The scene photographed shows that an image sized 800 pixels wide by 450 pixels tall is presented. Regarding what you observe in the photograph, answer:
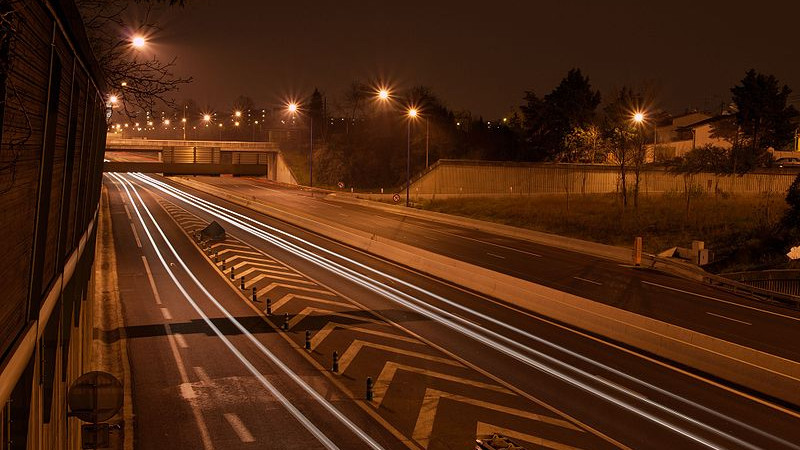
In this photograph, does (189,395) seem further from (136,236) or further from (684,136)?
(684,136)

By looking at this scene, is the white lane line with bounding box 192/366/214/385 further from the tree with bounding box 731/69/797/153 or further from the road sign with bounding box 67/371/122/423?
the tree with bounding box 731/69/797/153

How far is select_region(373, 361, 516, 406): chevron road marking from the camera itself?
1570 cm

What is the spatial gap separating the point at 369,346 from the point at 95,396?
12536mm

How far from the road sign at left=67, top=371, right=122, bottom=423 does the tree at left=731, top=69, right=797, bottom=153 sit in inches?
3257

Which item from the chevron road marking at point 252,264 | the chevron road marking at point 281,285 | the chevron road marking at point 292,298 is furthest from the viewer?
the chevron road marking at point 252,264

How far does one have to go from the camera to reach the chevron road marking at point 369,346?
1791cm

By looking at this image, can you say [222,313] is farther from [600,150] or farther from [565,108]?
[565,108]

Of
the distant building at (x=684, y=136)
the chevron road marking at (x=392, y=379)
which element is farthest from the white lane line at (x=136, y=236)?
the distant building at (x=684, y=136)

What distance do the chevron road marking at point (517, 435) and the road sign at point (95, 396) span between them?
683 centimetres

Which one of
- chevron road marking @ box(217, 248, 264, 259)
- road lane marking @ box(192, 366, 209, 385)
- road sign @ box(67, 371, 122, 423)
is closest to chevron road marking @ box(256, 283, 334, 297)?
chevron road marking @ box(217, 248, 264, 259)

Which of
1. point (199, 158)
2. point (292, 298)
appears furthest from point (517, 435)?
point (199, 158)

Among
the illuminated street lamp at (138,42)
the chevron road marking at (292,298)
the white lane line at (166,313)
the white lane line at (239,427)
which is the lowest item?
the white lane line at (239,427)

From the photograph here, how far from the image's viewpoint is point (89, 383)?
288 inches

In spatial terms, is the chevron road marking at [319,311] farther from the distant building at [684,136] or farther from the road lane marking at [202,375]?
the distant building at [684,136]
